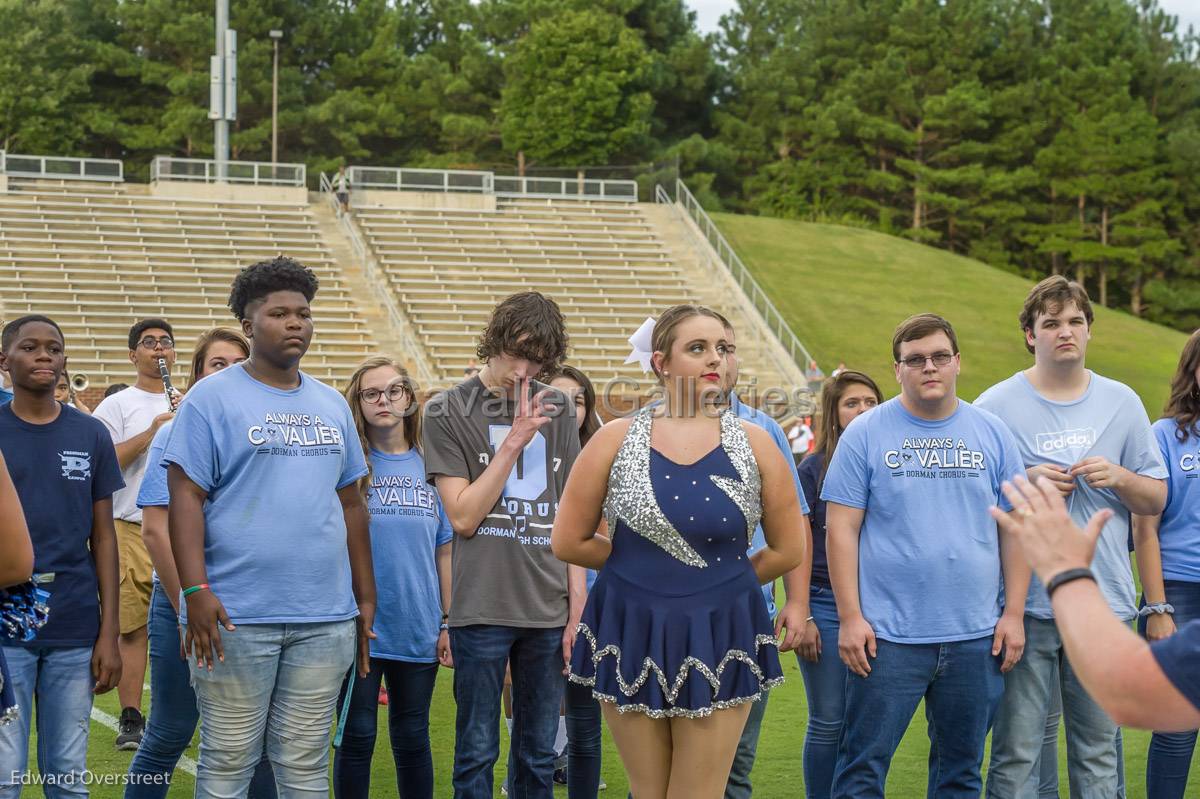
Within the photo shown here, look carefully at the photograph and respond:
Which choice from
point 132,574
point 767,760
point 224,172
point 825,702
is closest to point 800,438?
point 767,760

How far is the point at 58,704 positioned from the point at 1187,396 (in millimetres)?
4469

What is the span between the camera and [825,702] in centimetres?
523

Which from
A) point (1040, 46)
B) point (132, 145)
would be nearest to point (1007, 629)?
point (132, 145)

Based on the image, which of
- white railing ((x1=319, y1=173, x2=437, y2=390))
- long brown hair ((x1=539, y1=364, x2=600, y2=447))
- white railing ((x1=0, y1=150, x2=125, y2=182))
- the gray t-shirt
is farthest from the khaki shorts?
white railing ((x1=0, y1=150, x2=125, y2=182))

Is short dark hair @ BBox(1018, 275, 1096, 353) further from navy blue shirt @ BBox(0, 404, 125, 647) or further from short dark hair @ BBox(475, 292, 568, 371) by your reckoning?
navy blue shirt @ BBox(0, 404, 125, 647)

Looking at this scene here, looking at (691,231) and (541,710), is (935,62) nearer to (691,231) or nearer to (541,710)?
→ (691,231)

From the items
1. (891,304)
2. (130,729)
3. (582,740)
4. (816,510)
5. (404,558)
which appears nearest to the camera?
(582,740)

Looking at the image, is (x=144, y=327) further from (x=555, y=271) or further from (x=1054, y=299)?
(x=555, y=271)

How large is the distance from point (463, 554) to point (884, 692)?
5.04 ft

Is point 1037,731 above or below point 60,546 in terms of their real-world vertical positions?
below

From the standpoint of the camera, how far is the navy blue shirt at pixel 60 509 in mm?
4512

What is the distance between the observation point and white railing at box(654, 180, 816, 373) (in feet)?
90.5

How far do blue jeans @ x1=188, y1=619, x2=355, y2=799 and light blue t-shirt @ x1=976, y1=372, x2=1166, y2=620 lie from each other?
2583mm

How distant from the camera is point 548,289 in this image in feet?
94.8
